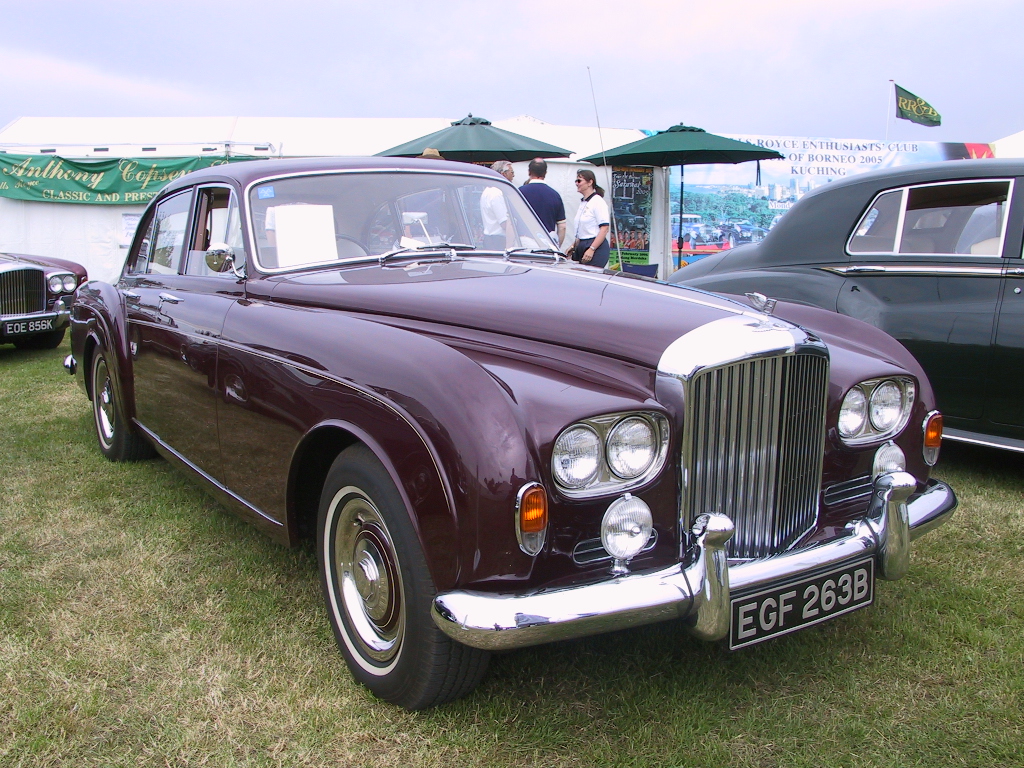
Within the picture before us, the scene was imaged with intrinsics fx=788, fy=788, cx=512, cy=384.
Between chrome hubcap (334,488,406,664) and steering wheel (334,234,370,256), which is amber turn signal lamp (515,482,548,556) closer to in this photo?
chrome hubcap (334,488,406,664)

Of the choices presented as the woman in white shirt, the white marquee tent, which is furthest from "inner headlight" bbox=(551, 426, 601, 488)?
the white marquee tent

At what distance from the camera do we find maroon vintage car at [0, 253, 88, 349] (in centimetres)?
791

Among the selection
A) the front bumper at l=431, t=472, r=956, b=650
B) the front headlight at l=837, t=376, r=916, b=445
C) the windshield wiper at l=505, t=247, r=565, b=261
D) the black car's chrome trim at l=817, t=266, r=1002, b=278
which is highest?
the windshield wiper at l=505, t=247, r=565, b=261

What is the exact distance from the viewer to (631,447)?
1938 millimetres

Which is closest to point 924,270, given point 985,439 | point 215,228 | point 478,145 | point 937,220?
point 937,220

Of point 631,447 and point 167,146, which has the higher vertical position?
point 167,146

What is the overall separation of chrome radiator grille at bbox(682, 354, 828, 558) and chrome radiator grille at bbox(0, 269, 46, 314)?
8.17 m

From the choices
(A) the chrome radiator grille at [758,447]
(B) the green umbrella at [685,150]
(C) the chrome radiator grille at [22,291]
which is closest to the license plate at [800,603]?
(A) the chrome radiator grille at [758,447]

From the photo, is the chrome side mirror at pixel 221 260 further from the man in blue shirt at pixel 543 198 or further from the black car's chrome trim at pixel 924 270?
the man in blue shirt at pixel 543 198

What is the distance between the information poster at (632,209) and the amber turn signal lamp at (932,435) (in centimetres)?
979

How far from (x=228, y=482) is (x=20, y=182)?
1099 cm

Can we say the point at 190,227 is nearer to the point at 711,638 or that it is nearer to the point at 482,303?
the point at 482,303

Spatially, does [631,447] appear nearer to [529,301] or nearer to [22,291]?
[529,301]

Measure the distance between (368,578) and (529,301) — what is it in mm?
949
